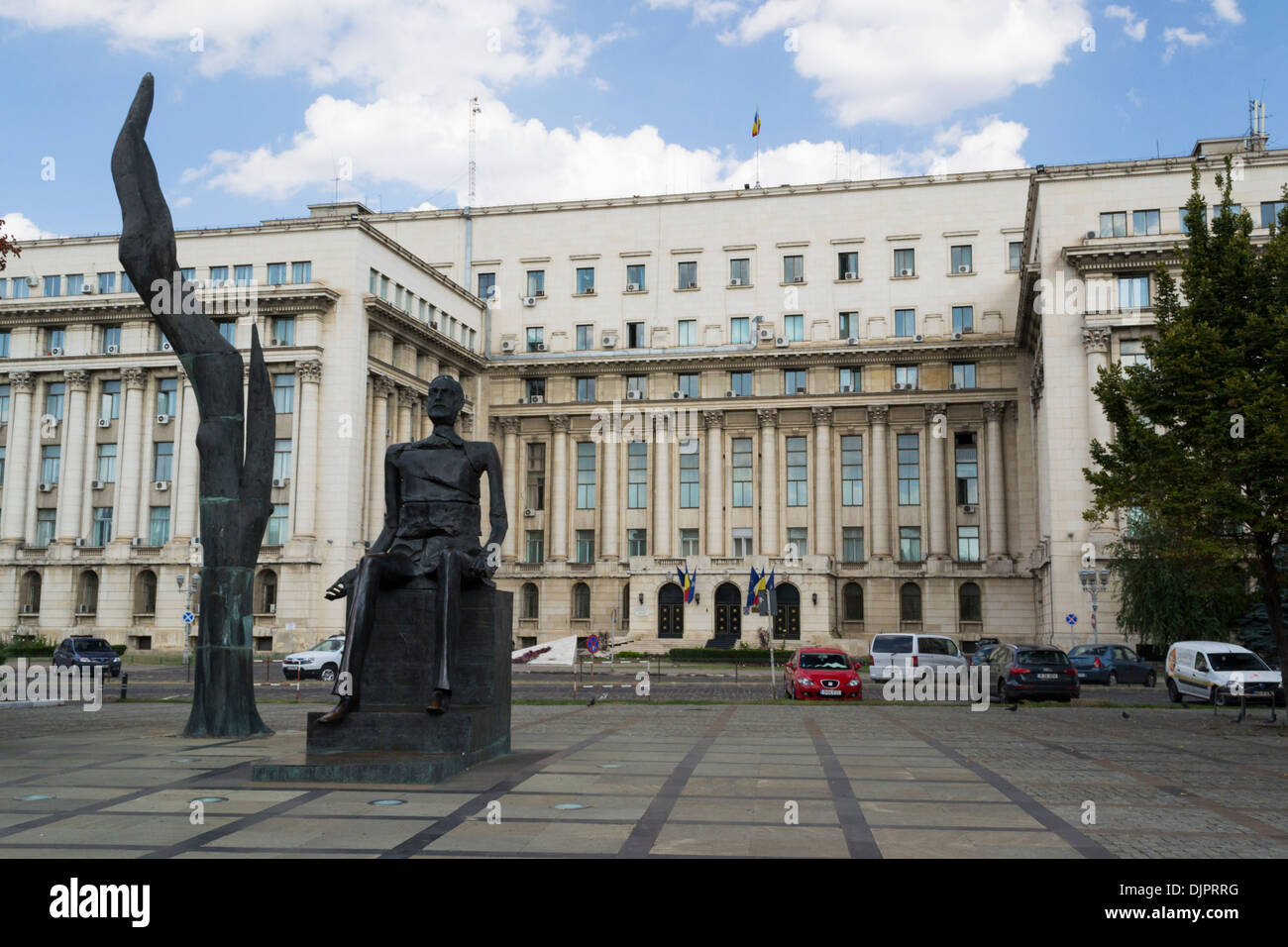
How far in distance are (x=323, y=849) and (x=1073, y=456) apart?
1987 inches

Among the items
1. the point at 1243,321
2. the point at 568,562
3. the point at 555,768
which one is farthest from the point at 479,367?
the point at 555,768

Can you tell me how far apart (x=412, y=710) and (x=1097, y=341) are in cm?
4867

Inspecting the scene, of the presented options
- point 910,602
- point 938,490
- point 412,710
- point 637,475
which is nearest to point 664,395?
point 637,475

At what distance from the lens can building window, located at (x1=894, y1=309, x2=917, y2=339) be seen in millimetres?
73750

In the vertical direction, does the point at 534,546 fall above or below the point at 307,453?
below

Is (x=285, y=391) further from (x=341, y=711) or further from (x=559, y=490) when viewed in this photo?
(x=341, y=711)

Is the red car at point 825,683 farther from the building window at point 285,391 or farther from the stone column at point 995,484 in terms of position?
the stone column at point 995,484

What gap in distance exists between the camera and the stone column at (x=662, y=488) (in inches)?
2933

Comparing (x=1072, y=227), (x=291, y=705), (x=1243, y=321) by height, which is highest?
(x=1072, y=227)

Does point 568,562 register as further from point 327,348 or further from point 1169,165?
point 1169,165

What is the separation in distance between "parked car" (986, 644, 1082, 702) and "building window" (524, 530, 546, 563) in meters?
48.7

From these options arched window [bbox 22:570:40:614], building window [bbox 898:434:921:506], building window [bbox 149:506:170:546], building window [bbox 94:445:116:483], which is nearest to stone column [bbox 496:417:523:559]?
building window [bbox 149:506:170:546]

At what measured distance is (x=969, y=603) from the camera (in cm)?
7150
